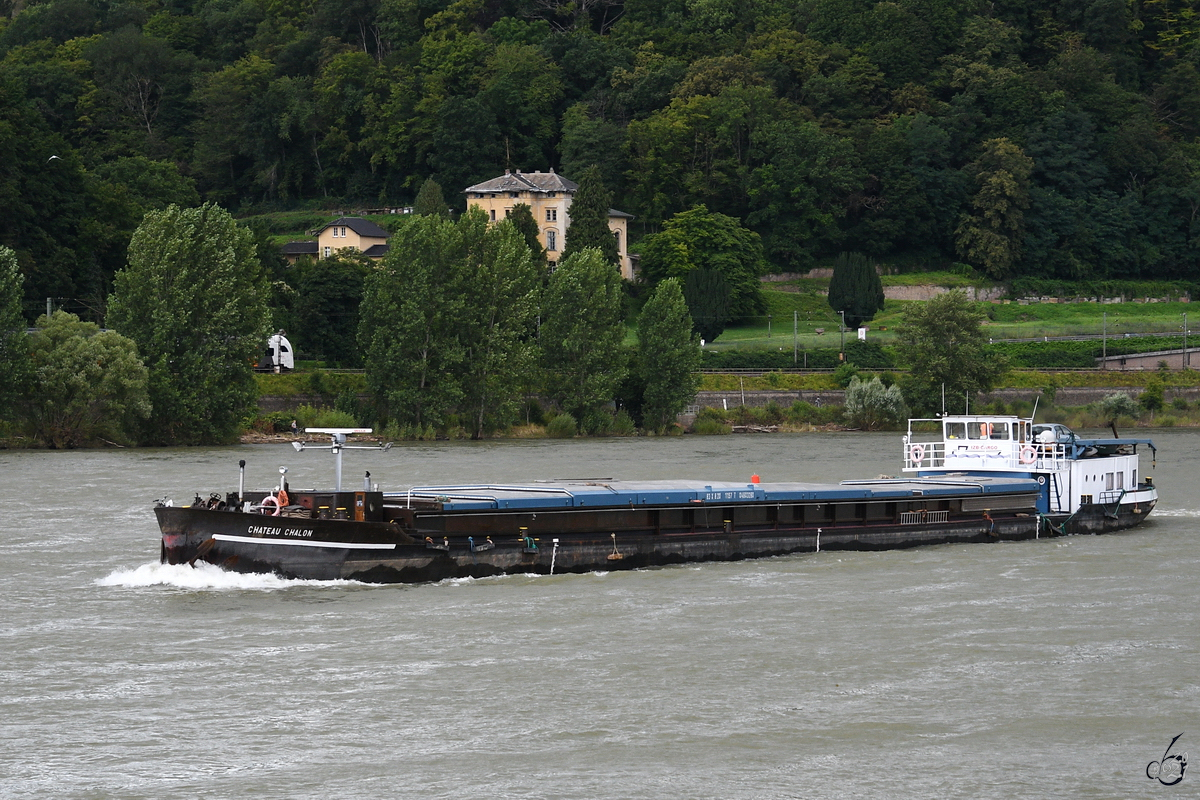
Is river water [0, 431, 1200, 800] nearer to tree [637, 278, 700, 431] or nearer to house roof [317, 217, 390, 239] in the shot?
tree [637, 278, 700, 431]

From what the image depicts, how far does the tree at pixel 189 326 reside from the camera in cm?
7581

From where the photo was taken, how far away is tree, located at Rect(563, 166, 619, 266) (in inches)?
5172

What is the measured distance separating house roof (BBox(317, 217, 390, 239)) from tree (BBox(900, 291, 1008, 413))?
6722cm

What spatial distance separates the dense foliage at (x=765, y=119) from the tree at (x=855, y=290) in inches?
632

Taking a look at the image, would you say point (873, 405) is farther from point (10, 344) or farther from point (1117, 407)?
point (10, 344)

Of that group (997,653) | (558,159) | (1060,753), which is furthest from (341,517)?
(558,159)

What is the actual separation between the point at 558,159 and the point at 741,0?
3667 centimetres

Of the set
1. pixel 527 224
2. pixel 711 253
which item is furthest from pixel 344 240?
pixel 711 253

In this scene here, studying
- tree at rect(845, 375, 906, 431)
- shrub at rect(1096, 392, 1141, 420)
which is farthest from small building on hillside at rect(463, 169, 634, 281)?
shrub at rect(1096, 392, 1141, 420)

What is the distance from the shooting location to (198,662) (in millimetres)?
25281

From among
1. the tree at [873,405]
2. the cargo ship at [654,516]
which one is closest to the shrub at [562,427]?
the tree at [873,405]

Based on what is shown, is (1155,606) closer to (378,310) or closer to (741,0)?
(378,310)

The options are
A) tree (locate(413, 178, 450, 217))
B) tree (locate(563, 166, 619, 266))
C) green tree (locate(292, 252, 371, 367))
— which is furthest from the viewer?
tree (locate(413, 178, 450, 217))

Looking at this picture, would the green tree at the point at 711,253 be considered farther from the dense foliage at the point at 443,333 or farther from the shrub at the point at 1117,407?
the dense foliage at the point at 443,333
